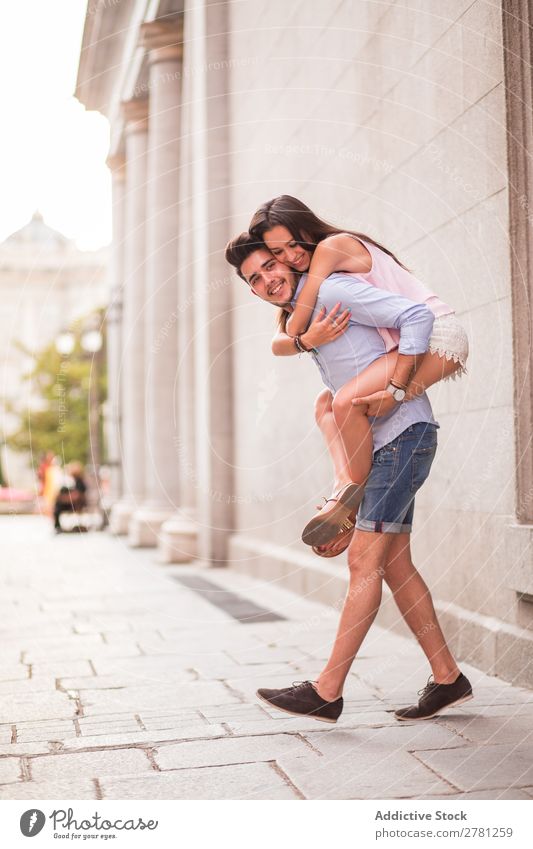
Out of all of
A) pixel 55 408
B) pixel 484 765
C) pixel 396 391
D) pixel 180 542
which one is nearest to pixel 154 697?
pixel 484 765

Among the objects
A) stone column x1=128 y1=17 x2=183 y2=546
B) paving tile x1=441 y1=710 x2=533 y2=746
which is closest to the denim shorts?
paving tile x1=441 y1=710 x2=533 y2=746

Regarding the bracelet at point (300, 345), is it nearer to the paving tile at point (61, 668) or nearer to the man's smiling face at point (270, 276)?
the man's smiling face at point (270, 276)

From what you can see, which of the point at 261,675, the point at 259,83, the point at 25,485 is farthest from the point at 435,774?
the point at 25,485

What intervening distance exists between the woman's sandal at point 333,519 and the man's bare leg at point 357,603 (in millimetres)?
197

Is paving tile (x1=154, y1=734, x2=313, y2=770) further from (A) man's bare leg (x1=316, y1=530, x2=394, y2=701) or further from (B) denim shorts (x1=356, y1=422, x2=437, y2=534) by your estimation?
(B) denim shorts (x1=356, y1=422, x2=437, y2=534)

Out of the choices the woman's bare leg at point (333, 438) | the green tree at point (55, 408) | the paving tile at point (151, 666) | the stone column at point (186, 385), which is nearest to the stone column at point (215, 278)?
the stone column at point (186, 385)

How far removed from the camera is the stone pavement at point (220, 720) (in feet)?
9.90

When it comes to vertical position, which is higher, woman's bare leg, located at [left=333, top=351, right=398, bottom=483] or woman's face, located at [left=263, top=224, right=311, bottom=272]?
woman's face, located at [left=263, top=224, right=311, bottom=272]

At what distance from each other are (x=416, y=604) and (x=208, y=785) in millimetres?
1166

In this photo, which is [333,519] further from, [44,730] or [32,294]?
[32,294]

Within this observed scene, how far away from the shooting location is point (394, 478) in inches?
144

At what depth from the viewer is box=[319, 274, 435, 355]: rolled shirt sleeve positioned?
3.40m

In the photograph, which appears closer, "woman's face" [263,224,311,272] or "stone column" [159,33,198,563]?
"woman's face" [263,224,311,272]
